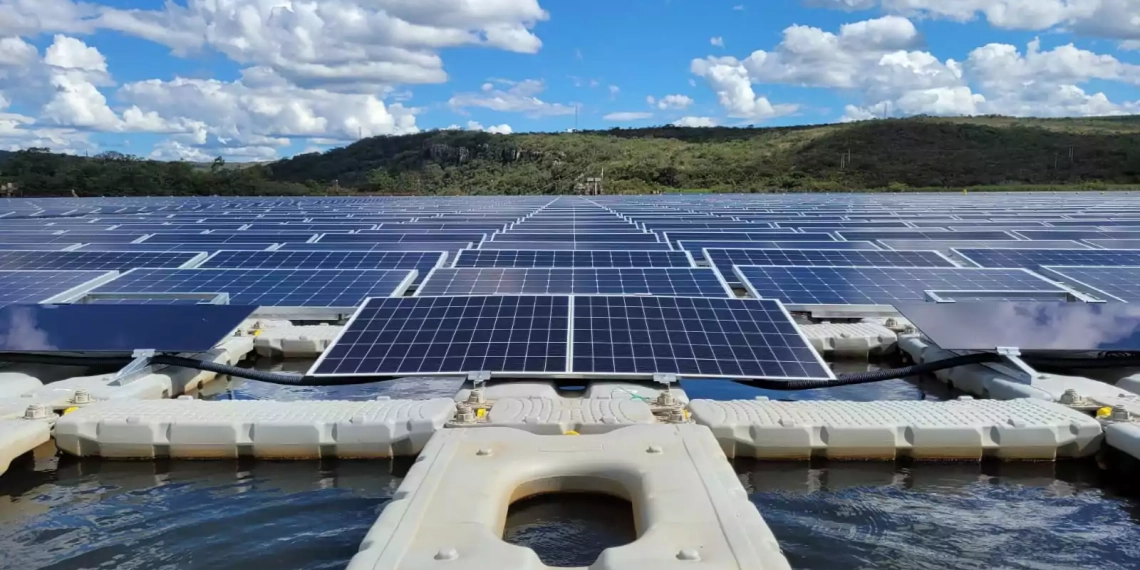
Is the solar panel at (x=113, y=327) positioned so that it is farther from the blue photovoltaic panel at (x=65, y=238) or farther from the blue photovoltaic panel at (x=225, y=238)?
the blue photovoltaic panel at (x=65, y=238)

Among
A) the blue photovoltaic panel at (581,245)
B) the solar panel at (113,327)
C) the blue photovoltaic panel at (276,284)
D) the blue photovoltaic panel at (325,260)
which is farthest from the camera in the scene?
the blue photovoltaic panel at (581,245)

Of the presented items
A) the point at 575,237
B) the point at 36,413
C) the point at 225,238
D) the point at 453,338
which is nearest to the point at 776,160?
the point at 575,237

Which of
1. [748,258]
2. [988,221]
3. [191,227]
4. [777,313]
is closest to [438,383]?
[777,313]

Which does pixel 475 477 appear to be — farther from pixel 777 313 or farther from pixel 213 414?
pixel 777 313

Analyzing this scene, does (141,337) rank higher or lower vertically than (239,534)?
higher

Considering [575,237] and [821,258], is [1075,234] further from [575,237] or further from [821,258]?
[575,237]

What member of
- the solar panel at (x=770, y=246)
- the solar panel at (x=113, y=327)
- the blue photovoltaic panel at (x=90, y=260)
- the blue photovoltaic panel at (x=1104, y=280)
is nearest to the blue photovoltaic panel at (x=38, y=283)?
the blue photovoltaic panel at (x=90, y=260)
